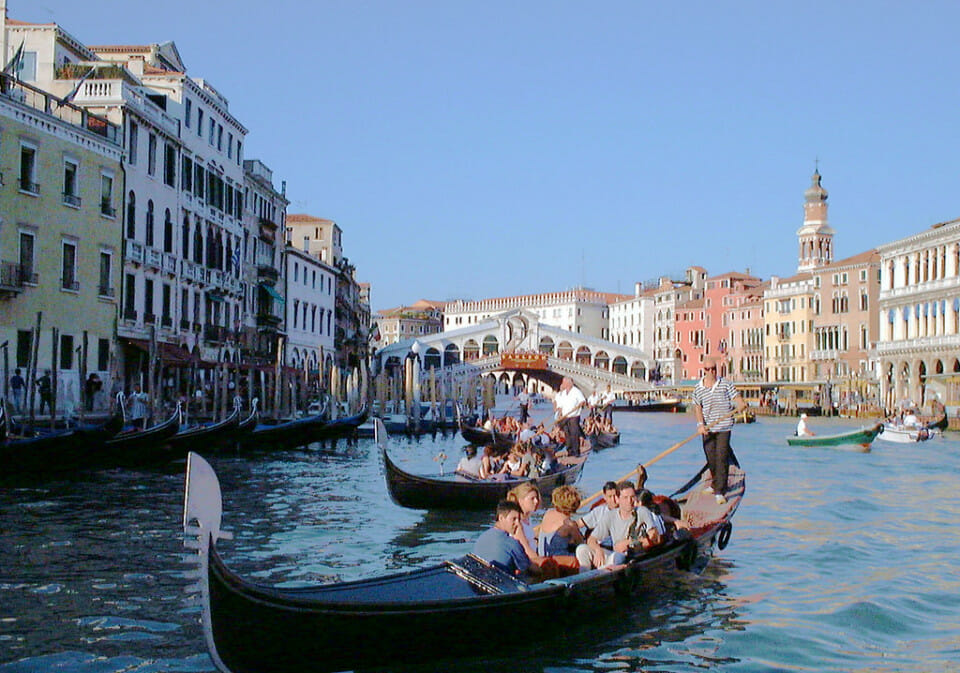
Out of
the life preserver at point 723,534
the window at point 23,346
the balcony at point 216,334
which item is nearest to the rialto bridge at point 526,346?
the balcony at point 216,334

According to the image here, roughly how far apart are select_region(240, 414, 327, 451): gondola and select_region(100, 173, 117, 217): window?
386cm

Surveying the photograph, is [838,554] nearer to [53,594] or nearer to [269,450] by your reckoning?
[53,594]

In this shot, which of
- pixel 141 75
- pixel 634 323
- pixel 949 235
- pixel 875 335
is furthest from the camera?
pixel 634 323

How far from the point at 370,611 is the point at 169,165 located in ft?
55.0

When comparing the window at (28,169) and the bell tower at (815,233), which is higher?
the bell tower at (815,233)

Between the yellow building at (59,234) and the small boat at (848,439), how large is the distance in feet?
39.7

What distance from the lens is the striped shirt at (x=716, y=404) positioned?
24.7 feet

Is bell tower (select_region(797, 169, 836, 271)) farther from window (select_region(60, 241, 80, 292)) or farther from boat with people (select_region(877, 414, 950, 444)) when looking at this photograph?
window (select_region(60, 241, 80, 292))

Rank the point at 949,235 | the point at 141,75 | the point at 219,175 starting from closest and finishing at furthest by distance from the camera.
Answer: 1. the point at 141,75
2. the point at 219,175
3. the point at 949,235

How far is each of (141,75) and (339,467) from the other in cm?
900

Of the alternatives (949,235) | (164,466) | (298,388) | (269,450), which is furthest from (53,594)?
(949,235)

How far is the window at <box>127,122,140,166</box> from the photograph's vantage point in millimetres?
17984

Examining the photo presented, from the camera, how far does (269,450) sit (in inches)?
699

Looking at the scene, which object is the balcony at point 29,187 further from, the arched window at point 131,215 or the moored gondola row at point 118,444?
the moored gondola row at point 118,444
